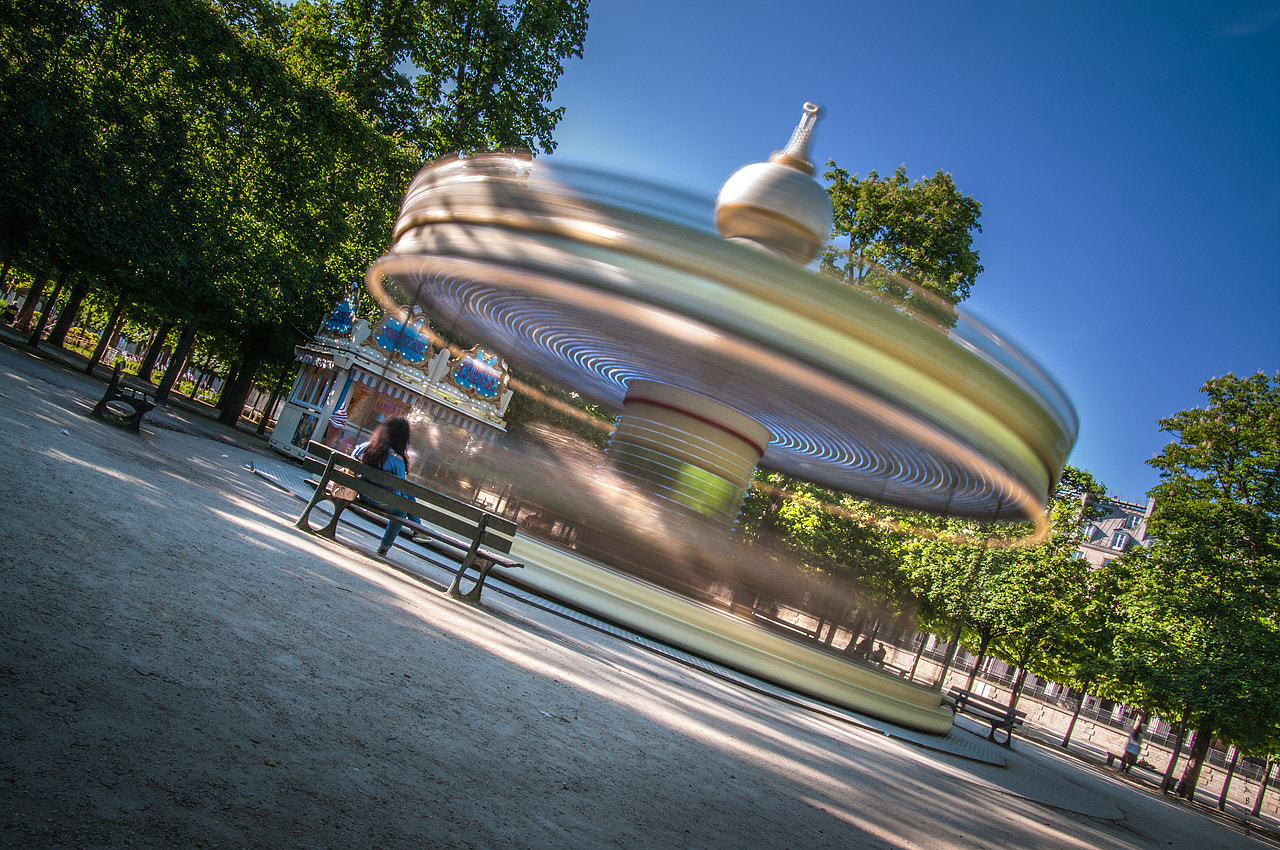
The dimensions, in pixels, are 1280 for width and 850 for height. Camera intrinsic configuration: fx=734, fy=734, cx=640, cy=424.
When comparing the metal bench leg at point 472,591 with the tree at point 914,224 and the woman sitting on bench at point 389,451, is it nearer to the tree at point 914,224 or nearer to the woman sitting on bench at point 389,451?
the woman sitting on bench at point 389,451

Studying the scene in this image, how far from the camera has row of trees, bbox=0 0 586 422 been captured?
17.2 metres

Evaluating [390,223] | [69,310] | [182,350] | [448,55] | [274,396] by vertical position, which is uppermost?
[448,55]

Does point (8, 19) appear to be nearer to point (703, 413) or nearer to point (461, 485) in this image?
point (461, 485)

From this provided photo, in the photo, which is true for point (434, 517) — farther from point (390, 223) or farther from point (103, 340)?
point (103, 340)

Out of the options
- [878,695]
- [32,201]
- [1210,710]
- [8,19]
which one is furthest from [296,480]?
[1210,710]

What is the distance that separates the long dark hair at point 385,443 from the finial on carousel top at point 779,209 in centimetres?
446

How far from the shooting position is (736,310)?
605 cm

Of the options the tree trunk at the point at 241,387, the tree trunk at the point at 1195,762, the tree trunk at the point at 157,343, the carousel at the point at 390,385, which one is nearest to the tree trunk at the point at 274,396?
the tree trunk at the point at 241,387

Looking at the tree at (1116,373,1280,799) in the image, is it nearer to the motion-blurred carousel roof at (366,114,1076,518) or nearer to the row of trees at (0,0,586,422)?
the motion-blurred carousel roof at (366,114,1076,518)

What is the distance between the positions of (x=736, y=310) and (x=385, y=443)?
14.5 feet

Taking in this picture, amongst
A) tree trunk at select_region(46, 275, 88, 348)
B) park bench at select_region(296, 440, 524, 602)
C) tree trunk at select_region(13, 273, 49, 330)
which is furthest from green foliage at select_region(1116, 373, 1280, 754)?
tree trunk at select_region(13, 273, 49, 330)

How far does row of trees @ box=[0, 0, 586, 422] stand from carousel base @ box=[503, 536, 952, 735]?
15.3m

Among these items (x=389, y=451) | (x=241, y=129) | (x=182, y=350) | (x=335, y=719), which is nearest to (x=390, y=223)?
(x=241, y=129)

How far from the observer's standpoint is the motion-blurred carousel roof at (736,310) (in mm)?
5984
